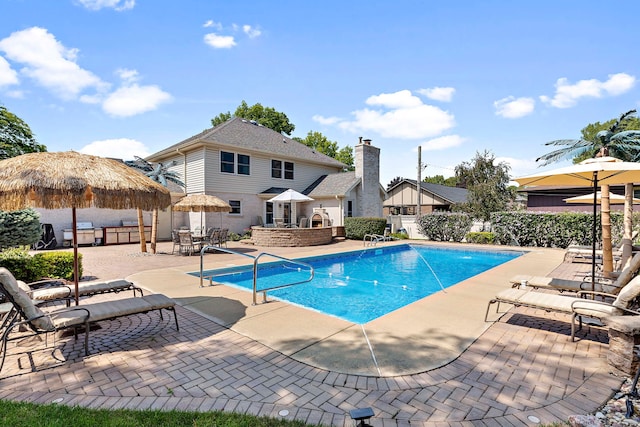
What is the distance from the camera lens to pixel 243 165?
2030 cm

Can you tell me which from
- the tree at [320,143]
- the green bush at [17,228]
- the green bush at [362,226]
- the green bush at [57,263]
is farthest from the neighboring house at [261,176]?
the tree at [320,143]

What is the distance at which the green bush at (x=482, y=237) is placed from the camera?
17734 mm

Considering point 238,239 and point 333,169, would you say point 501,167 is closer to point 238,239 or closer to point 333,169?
point 333,169

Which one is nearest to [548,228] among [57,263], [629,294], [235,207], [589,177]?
[589,177]

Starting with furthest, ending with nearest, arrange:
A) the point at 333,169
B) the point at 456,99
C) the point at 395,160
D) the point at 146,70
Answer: the point at 395,160
the point at 333,169
the point at 456,99
the point at 146,70

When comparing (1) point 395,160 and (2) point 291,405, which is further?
(1) point 395,160

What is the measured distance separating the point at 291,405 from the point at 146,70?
610 inches

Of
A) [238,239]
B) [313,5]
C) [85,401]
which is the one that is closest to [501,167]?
[313,5]

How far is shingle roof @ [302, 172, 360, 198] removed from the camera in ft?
70.3

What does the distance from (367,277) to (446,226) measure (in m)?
10.8

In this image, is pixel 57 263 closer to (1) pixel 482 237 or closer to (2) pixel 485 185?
(1) pixel 482 237

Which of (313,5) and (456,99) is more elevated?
(313,5)

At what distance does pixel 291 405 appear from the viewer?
9.57 feet

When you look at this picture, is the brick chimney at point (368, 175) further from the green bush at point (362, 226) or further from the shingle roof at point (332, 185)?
the green bush at point (362, 226)
